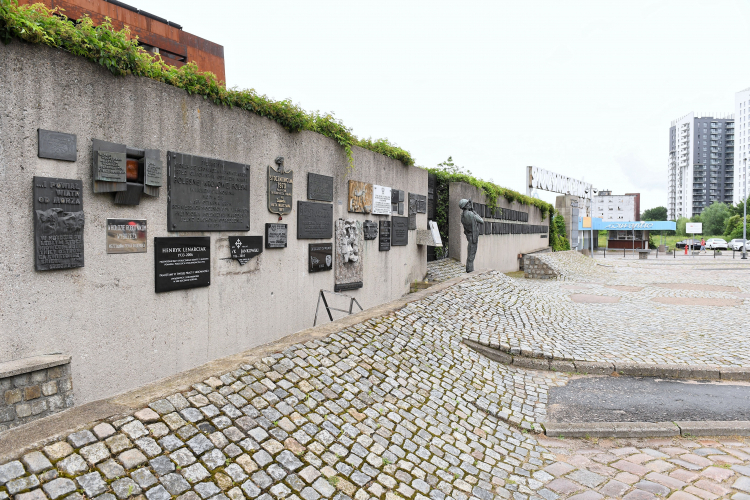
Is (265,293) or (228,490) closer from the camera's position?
(228,490)

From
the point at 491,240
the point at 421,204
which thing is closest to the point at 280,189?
→ the point at 421,204

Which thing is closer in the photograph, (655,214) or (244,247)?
(244,247)

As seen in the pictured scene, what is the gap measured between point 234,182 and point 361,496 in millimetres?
4282

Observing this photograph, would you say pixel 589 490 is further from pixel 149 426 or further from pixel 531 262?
pixel 531 262

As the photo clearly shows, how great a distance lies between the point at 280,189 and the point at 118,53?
276 centimetres

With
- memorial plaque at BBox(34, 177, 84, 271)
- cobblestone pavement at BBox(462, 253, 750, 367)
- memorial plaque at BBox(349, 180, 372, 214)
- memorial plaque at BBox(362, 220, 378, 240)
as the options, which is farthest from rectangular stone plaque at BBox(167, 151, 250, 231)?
cobblestone pavement at BBox(462, 253, 750, 367)

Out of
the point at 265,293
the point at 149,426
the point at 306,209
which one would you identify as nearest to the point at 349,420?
the point at 149,426

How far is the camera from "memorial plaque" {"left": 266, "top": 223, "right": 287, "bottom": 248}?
6586 mm

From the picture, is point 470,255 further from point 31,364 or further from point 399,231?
point 31,364

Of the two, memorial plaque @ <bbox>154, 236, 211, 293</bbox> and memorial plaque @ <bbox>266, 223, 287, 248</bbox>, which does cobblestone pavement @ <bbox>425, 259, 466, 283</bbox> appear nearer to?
memorial plaque @ <bbox>266, 223, 287, 248</bbox>

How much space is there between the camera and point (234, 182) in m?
5.99

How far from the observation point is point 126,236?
15.5 ft

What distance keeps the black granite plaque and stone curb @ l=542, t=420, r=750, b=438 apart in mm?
4320

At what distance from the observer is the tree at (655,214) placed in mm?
113175
